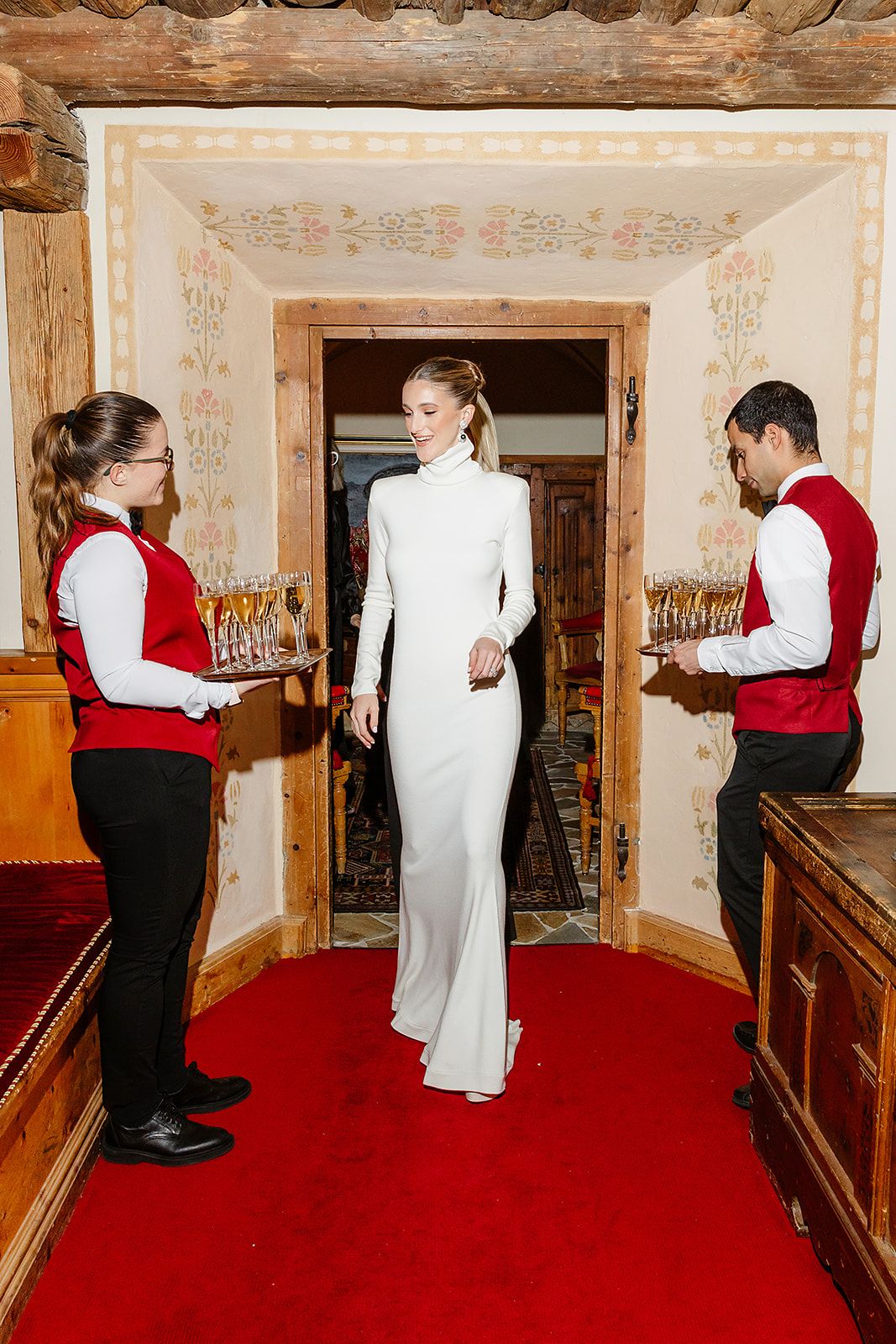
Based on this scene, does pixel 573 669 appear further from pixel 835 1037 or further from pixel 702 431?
pixel 835 1037

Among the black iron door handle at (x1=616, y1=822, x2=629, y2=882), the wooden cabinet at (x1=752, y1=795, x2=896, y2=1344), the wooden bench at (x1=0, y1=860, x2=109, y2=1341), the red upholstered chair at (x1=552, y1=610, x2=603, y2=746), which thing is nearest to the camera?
the wooden cabinet at (x1=752, y1=795, x2=896, y2=1344)

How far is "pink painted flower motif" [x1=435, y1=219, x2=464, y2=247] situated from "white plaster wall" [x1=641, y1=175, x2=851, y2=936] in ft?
2.55

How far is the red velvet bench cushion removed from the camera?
1858 millimetres

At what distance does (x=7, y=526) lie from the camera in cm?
290

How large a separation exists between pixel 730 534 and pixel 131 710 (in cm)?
203

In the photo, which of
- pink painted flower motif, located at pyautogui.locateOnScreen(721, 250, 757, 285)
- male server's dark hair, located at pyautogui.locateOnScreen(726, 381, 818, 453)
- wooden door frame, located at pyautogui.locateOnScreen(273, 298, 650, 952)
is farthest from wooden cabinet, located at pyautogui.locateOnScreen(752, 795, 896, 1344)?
pink painted flower motif, located at pyautogui.locateOnScreen(721, 250, 757, 285)

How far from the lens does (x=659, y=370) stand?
134 inches

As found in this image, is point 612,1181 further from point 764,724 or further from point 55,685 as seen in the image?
point 55,685

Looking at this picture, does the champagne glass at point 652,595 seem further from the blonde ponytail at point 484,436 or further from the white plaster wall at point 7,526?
the white plaster wall at point 7,526

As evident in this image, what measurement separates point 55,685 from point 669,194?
2300 mm

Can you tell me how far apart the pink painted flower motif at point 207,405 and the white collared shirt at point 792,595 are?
1765mm

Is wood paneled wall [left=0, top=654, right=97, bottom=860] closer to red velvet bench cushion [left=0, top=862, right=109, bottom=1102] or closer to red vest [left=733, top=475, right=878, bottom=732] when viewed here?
red velvet bench cushion [left=0, top=862, right=109, bottom=1102]

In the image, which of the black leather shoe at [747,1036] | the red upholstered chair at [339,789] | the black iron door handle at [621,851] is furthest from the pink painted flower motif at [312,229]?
the black leather shoe at [747,1036]

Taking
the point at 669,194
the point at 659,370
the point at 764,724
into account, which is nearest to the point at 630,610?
the point at 659,370
